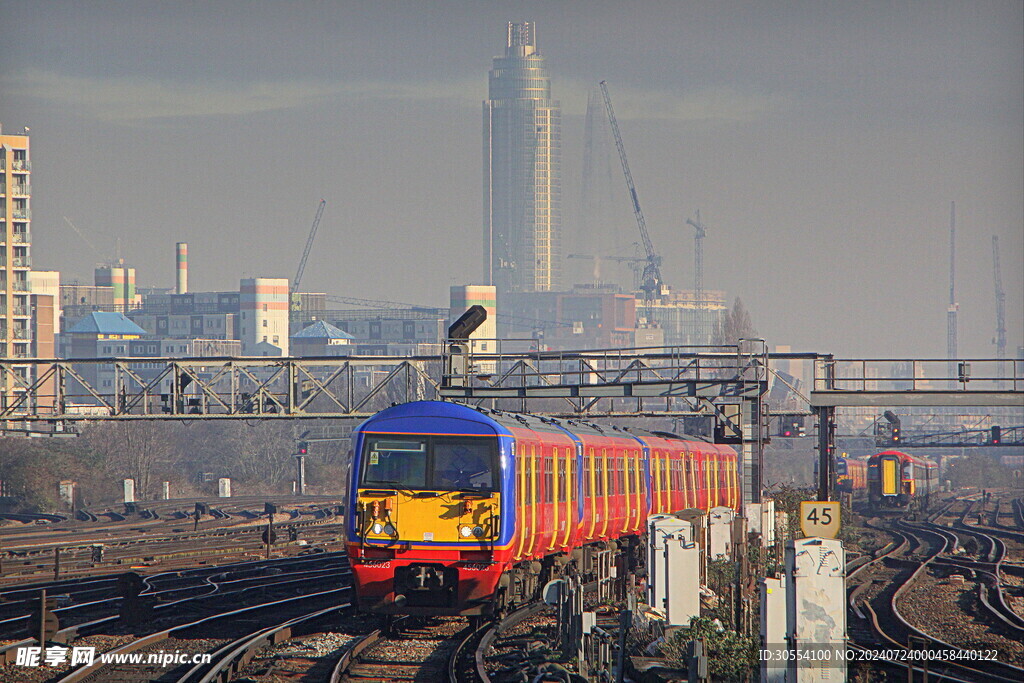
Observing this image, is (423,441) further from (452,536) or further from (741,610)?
(741,610)

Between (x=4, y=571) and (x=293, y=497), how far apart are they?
47.2 m

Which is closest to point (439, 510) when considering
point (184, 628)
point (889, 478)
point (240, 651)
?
point (240, 651)

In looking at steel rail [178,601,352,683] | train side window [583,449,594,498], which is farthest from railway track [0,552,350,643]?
train side window [583,449,594,498]

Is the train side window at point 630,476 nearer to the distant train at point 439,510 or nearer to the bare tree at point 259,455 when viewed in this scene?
the distant train at point 439,510

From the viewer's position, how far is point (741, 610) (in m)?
19.1

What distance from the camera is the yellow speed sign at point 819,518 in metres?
15.6

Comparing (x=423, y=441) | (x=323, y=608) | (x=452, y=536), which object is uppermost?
(x=423, y=441)

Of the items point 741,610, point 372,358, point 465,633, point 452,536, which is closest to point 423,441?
point 452,536

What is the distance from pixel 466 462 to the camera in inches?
778

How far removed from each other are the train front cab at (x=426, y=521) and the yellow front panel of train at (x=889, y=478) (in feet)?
177

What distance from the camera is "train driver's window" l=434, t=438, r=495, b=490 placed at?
19.7m

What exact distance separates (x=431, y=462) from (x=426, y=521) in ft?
2.81

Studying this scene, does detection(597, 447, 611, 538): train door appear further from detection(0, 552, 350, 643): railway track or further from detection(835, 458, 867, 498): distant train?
detection(835, 458, 867, 498): distant train

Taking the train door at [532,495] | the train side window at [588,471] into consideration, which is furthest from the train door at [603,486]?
the train door at [532,495]
